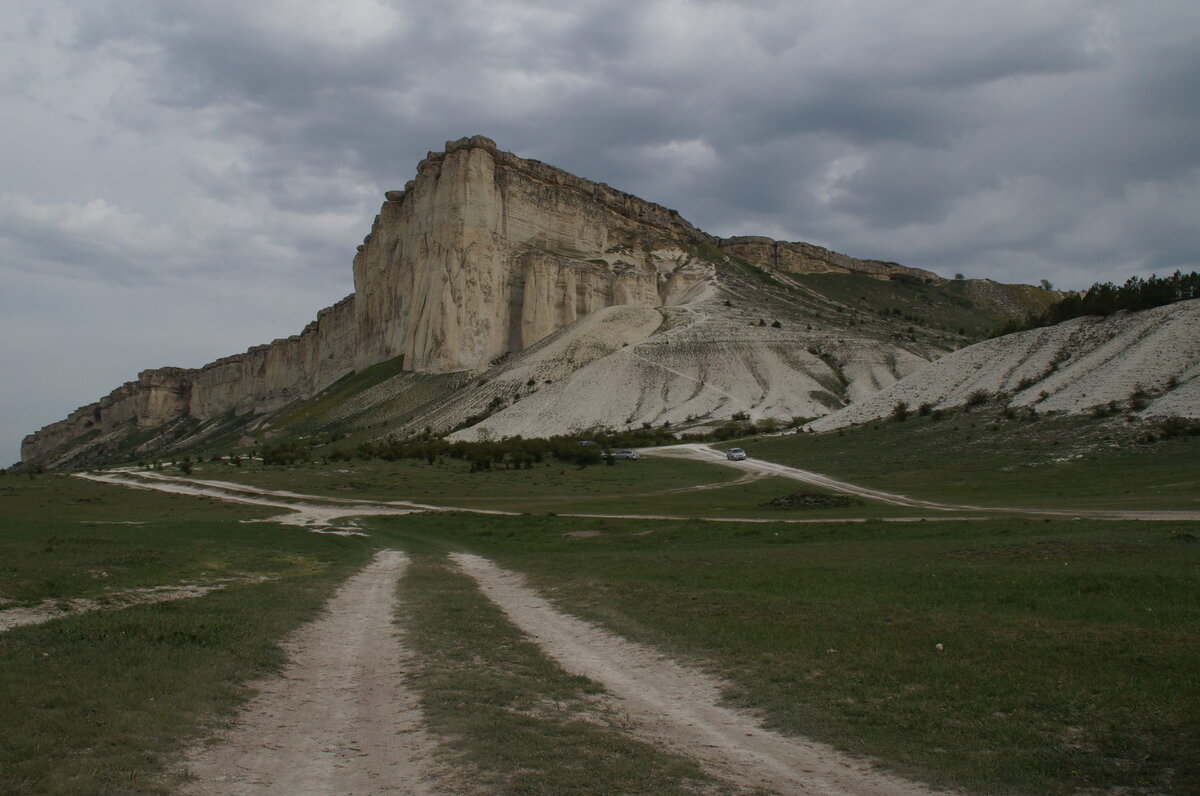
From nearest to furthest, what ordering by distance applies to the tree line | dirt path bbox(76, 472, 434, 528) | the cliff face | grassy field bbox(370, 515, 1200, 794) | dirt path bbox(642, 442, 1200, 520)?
1. grassy field bbox(370, 515, 1200, 794)
2. dirt path bbox(642, 442, 1200, 520)
3. dirt path bbox(76, 472, 434, 528)
4. the tree line
5. the cliff face

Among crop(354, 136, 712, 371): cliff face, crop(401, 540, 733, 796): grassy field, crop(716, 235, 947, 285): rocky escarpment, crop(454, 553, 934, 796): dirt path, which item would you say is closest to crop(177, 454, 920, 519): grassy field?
crop(454, 553, 934, 796): dirt path

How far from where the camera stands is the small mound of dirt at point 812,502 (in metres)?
29.6

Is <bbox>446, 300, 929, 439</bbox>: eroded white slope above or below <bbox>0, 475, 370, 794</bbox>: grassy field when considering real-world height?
above

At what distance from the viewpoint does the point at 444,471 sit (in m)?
55.0

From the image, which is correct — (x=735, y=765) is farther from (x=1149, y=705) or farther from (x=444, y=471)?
(x=444, y=471)

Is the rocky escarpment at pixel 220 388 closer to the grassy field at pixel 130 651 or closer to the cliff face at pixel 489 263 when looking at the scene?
the cliff face at pixel 489 263

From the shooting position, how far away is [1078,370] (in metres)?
52.0

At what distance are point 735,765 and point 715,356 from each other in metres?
86.4

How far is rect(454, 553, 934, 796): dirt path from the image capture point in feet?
19.4

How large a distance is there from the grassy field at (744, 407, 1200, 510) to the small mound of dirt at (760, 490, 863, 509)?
15.8ft

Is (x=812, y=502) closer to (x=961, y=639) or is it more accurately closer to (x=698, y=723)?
(x=961, y=639)

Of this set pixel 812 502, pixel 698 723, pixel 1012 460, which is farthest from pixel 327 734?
pixel 1012 460

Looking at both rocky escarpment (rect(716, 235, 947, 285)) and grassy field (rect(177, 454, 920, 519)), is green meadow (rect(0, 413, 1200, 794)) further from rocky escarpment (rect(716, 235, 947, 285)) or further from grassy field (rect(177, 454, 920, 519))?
rocky escarpment (rect(716, 235, 947, 285))

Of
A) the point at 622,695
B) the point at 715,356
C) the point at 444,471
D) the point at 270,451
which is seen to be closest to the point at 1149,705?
the point at 622,695
